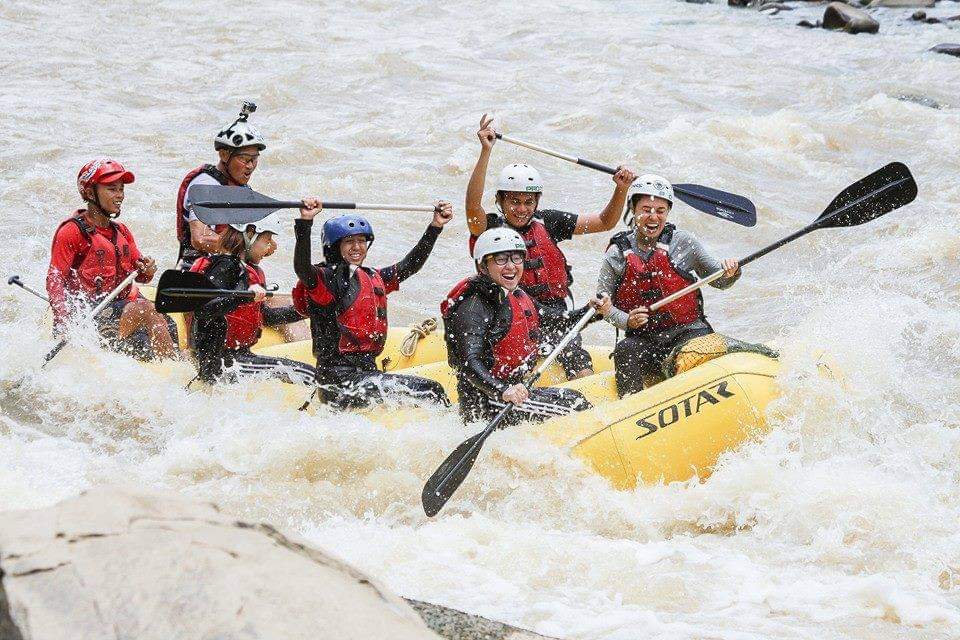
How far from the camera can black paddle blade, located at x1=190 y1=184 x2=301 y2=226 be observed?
5.68m

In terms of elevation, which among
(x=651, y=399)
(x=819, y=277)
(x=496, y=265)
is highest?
(x=496, y=265)

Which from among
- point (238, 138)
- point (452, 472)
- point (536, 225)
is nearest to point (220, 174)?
point (238, 138)

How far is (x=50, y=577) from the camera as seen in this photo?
2.14m

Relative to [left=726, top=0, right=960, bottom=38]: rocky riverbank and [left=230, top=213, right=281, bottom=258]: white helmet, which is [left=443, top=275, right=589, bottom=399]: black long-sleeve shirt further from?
[left=726, top=0, right=960, bottom=38]: rocky riverbank

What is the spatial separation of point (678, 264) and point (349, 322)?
1.63 metres

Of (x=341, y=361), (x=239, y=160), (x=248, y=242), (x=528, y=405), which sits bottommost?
(x=528, y=405)

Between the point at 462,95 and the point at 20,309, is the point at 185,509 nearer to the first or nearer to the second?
the point at 20,309

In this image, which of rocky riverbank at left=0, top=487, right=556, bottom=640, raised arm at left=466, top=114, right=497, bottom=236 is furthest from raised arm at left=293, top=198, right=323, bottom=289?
rocky riverbank at left=0, top=487, right=556, bottom=640

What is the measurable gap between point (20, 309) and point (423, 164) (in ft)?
16.9

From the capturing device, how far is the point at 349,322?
5531mm

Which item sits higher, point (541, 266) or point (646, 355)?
point (541, 266)

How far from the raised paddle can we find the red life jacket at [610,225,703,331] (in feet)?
6.29

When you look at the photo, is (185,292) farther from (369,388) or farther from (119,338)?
(369,388)

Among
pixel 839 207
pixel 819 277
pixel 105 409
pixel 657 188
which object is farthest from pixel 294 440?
pixel 819 277
